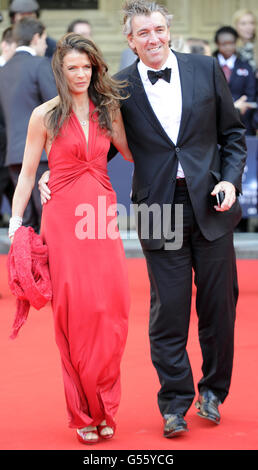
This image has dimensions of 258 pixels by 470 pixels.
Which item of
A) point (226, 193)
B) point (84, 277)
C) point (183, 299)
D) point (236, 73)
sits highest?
point (236, 73)

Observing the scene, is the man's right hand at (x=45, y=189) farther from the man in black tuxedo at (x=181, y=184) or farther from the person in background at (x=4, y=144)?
the person in background at (x=4, y=144)

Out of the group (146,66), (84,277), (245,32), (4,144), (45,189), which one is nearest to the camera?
(84,277)

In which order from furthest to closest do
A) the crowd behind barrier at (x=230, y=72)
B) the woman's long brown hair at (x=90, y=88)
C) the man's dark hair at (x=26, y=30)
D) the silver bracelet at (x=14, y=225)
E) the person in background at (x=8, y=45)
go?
the crowd behind barrier at (x=230, y=72)
the person in background at (x=8, y=45)
the man's dark hair at (x=26, y=30)
the silver bracelet at (x=14, y=225)
the woman's long brown hair at (x=90, y=88)

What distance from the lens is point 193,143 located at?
383 centimetres

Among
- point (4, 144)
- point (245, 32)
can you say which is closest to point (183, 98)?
point (4, 144)

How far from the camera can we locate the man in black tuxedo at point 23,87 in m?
6.63

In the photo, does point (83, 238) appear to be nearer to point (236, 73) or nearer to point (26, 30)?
point (26, 30)

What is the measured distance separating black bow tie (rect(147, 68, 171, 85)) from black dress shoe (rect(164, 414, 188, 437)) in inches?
56.9

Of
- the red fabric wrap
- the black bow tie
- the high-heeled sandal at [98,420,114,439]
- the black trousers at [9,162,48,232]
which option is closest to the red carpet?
the high-heeled sandal at [98,420,114,439]

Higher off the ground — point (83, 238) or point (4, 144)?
point (4, 144)

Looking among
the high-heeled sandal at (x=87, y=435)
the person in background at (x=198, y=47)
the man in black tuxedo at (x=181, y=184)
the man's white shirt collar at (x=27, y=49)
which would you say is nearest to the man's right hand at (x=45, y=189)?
the man in black tuxedo at (x=181, y=184)

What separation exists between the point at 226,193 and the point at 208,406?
0.96 m

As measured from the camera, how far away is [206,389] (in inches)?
159
